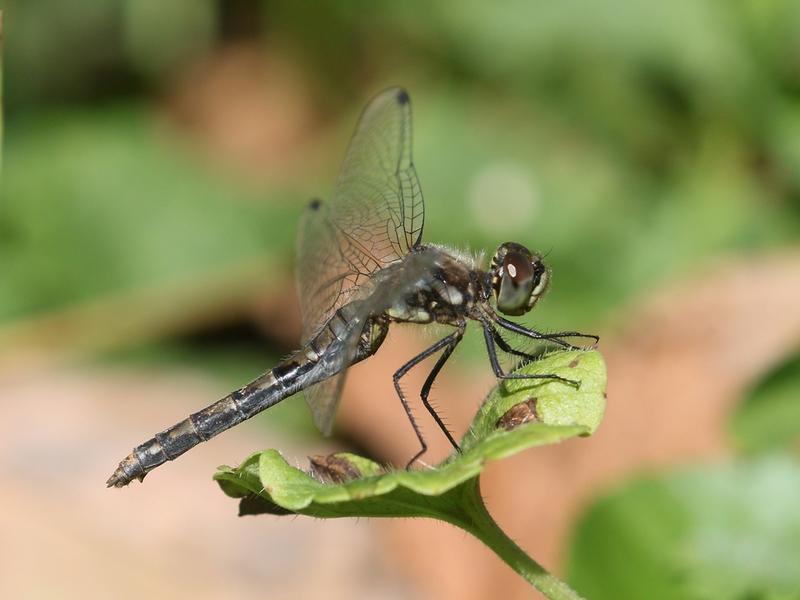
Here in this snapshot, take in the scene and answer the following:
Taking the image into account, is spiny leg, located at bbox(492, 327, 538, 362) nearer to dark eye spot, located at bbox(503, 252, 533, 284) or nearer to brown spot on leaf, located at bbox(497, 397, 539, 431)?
dark eye spot, located at bbox(503, 252, 533, 284)

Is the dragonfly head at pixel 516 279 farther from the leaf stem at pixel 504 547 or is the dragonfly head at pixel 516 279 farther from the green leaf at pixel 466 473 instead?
the leaf stem at pixel 504 547

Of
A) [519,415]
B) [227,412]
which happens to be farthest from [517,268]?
[519,415]

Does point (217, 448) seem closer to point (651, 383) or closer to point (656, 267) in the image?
point (651, 383)

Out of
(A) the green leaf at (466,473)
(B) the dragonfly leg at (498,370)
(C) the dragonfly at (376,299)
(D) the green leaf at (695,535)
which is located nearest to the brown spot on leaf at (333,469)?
(A) the green leaf at (466,473)

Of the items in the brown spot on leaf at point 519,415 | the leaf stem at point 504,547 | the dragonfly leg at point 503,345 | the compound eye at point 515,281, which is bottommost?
the leaf stem at point 504,547

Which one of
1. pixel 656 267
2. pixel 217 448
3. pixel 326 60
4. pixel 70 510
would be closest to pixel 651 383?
pixel 656 267

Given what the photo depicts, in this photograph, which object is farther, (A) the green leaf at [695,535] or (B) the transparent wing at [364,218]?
(B) the transparent wing at [364,218]

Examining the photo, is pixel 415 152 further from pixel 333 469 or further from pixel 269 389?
pixel 333 469
